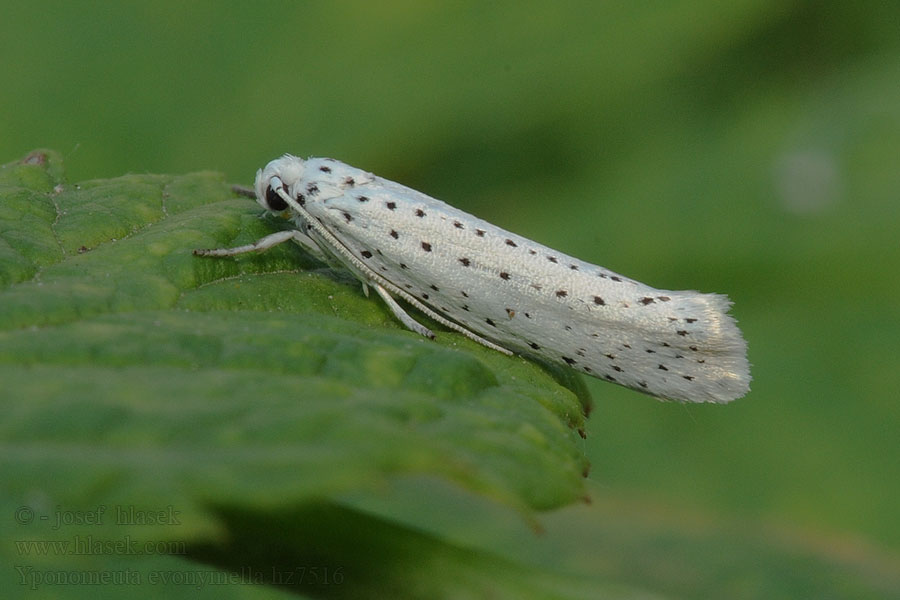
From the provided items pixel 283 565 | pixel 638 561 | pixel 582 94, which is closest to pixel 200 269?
pixel 283 565

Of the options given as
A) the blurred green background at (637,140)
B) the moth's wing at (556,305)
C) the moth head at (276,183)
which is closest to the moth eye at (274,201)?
the moth head at (276,183)

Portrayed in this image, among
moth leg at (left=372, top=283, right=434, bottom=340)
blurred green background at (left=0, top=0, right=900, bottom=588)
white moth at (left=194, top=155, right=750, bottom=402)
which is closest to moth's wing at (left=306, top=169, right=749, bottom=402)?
white moth at (left=194, top=155, right=750, bottom=402)

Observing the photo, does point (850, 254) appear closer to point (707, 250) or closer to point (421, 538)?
point (707, 250)

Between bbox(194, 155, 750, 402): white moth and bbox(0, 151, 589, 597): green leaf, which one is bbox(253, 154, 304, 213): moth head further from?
bbox(0, 151, 589, 597): green leaf

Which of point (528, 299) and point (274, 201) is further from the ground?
point (274, 201)

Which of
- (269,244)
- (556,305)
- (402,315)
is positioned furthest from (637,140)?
(269,244)

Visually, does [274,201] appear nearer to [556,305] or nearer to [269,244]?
[269,244]

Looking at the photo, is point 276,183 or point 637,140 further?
point 637,140
